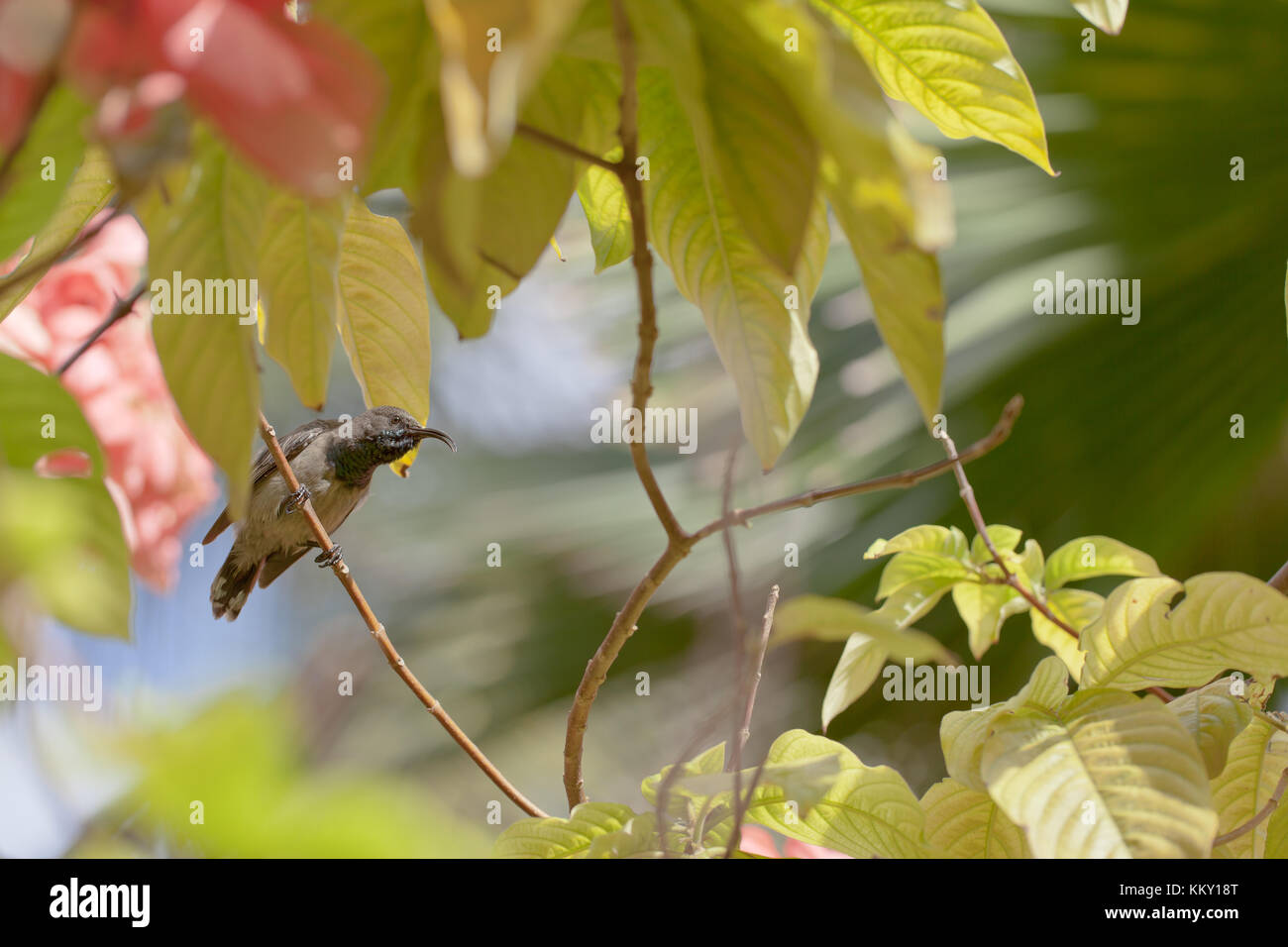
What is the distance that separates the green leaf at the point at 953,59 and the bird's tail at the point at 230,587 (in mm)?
1022


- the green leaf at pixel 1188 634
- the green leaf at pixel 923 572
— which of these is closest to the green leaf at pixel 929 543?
the green leaf at pixel 923 572

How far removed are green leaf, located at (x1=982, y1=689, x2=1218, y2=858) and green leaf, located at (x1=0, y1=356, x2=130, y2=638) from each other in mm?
223

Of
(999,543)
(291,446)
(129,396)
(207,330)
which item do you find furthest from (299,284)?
(291,446)

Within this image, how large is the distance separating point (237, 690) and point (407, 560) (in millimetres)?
1700

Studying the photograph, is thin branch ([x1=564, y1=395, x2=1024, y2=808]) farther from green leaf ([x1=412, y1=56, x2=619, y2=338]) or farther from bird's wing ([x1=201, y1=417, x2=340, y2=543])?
bird's wing ([x1=201, y1=417, x2=340, y2=543])

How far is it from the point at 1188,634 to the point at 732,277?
0.21 metres

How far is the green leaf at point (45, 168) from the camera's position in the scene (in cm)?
18

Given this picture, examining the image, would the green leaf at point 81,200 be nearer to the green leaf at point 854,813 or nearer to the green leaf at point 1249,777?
the green leaf at point 854,813

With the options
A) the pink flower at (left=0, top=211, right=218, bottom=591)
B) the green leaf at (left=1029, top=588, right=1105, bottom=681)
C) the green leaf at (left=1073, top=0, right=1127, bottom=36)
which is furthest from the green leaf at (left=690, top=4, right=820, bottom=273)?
the pink flower at (left=0, top=211, right=218, bottom=591)

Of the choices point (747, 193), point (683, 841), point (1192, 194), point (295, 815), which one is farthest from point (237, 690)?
point (1192, 194)

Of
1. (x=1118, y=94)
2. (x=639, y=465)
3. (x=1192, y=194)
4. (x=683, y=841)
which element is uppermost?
(x=1118, y=94)

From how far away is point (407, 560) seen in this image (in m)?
1.73

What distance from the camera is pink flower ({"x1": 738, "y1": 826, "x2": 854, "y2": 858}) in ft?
1.12
